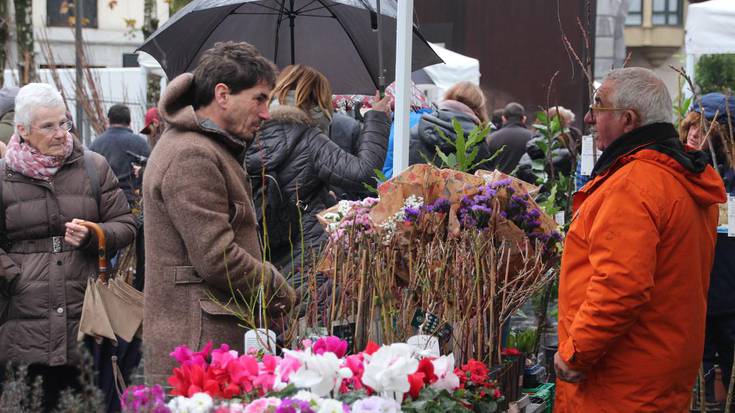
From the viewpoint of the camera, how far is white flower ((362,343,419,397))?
8.05 feet

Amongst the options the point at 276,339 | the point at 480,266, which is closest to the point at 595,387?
the point at 480,266

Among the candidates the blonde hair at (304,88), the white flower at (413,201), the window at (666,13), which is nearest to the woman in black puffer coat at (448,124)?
the blonde hair at (304,88)

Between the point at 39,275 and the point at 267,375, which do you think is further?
the point at 39,275

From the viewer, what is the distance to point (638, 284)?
121 inches

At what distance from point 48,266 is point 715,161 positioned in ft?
10.7

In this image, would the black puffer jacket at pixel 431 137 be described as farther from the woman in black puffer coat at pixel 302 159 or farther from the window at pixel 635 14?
the window at pixel 635 14

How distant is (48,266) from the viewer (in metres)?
4.25

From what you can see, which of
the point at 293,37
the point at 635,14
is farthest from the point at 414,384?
the point at 635,14

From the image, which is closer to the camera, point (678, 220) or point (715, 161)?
point (678, 220)

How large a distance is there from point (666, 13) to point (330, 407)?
3862 centimetres

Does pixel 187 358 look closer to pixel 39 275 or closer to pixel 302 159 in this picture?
pixel 39 275

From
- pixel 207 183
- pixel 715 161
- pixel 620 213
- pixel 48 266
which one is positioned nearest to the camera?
pixel 620 213

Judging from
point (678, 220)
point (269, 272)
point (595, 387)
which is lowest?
point (595, 387)

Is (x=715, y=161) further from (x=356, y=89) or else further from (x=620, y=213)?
(x=620, y=213)
